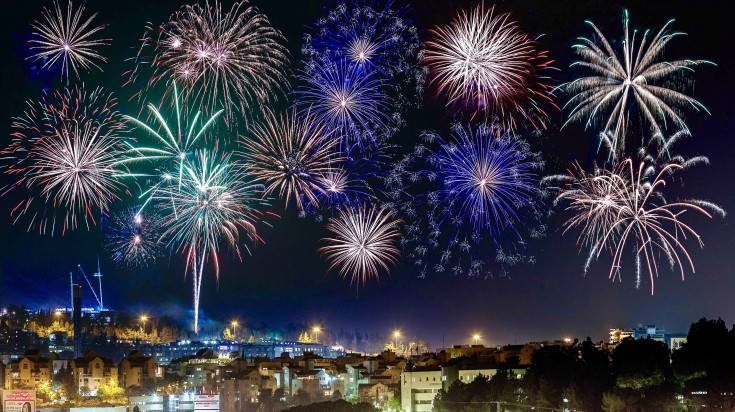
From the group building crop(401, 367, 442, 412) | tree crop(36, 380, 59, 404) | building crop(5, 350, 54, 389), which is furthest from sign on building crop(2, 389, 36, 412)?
building crop(5, 350, 54, 389)

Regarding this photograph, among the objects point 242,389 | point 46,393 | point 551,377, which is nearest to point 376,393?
point 242,389

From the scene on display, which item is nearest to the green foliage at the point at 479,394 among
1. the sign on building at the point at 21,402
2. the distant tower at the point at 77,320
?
the sign on building at the point at 21,402

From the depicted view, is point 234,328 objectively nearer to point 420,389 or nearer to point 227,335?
point 227,335

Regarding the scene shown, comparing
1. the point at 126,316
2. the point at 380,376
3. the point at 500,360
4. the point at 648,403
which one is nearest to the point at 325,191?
the point at 648,403

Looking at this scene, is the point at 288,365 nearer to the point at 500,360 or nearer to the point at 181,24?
the point at 500,360

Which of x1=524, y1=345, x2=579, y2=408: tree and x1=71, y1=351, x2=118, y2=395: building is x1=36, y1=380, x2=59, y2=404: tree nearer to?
x1=71, y1=351, x2=118, y2=395: building

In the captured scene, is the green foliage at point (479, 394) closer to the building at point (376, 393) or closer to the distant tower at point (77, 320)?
the building at point (376, 393)

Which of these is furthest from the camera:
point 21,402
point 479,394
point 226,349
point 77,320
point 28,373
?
point 226,349
